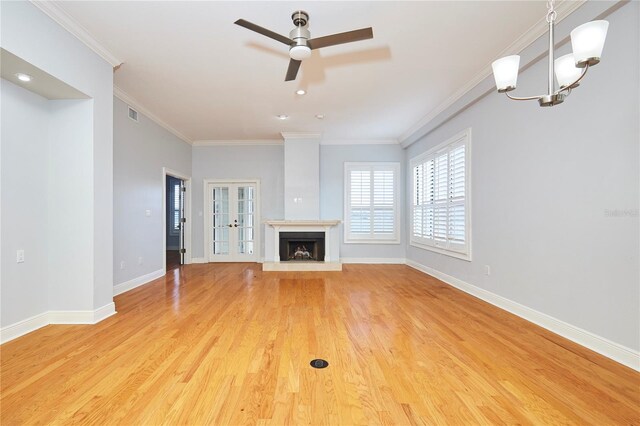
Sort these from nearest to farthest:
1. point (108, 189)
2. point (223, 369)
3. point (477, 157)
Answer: point (223, 369), point (108, 189), point (477, 157)

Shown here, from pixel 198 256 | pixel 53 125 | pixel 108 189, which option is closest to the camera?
pixel 53 125

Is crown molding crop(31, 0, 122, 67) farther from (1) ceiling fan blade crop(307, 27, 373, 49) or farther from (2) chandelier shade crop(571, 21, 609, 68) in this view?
(2) chandelier shade crop(571, 21, 609, 68)

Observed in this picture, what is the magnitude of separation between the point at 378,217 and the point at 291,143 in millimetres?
2620

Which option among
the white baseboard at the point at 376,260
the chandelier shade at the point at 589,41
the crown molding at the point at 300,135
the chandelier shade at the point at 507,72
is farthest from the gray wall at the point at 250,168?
the chandelier shade at the point at 589,41

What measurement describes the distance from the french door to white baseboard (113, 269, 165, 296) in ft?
5.59

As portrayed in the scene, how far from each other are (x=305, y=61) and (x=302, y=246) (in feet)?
13.1

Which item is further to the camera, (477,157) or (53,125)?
(477,157)

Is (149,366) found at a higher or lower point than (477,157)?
lower

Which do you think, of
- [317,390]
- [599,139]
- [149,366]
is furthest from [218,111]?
[599,139]

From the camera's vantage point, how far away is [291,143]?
6.13 metres

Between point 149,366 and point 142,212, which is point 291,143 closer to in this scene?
point 142,212

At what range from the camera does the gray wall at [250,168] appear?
21.7 feet

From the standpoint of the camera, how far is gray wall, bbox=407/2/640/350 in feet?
6.63

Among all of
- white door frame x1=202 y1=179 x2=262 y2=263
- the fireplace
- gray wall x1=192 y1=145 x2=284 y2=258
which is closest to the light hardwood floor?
the fireplace
